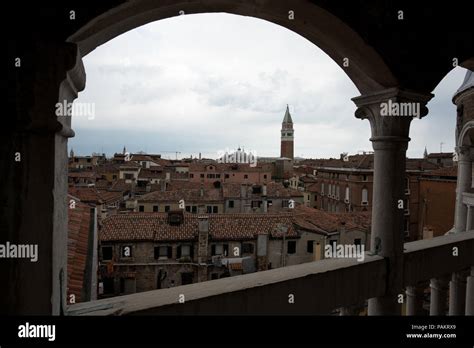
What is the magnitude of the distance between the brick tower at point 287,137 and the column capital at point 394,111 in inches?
4086

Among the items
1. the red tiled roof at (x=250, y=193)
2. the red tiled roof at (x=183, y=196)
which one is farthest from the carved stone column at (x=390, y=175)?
the red tiled roof at (x=250, y=193)

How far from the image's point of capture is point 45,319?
1.62 m

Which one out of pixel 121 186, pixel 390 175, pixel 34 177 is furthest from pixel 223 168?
pixel 34 177

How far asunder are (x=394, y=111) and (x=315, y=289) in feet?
4.50

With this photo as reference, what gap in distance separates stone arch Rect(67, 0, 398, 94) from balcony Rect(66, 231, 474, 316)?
127 cm

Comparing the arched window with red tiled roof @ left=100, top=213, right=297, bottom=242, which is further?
the arched window

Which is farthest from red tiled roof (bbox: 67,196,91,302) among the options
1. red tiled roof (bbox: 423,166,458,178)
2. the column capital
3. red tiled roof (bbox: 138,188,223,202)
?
red tiled roof (bbox: 138,188,223,202)

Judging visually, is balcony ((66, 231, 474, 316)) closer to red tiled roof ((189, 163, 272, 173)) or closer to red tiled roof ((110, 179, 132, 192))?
red tiled roof ((110, 179, 132, 192))

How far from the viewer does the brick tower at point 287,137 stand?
4188 inches

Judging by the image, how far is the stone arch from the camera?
1834mm

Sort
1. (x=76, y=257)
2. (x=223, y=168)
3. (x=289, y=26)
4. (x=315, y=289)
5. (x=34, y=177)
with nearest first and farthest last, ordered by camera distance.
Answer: (x=34, y=177)
(x=315, y=289)
(x=289, y=26)
(x=76, y=257)
(x=223, y=168)

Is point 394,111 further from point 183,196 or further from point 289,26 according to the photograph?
point 183,196

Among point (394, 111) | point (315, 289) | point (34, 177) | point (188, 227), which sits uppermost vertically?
point (394, 111)

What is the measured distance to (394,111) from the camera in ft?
8.69
